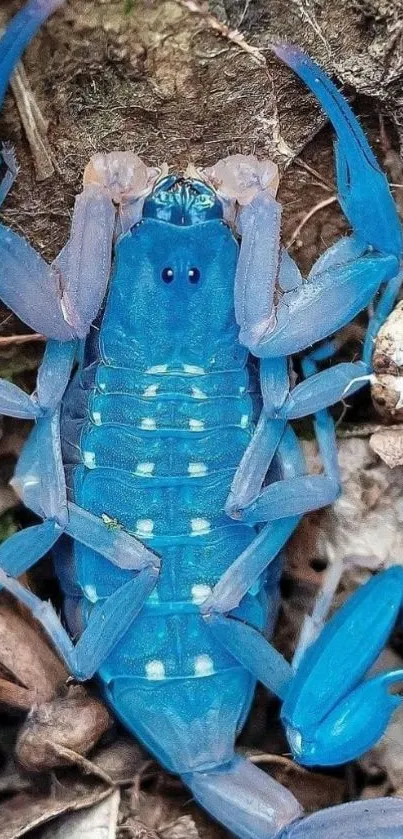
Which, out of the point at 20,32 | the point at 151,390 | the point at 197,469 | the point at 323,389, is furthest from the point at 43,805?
the point at 20,32

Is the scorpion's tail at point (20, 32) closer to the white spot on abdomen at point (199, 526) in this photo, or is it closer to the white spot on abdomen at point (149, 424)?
Answer: the white spot on abdomen at point (149, 424)

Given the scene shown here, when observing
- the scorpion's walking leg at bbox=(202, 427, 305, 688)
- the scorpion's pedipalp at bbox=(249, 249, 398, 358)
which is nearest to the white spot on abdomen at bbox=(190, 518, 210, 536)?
the scorpion's walking leg at bbox=(202, 427, 305, 688)

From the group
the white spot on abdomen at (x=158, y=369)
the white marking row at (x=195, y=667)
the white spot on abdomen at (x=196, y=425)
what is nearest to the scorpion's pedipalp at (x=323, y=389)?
the white spot on abdomen at (x=196, y=425)

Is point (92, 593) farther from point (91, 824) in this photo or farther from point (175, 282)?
point (175, 282)

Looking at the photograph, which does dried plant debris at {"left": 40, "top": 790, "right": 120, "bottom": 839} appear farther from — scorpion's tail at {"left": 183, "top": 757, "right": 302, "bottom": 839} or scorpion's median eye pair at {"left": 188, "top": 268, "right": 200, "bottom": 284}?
scorpion's median eye pair at {"left": 188, "top": 268, "right": 200, "bottom": 284}

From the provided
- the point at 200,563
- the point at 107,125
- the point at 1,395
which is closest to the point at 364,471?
the point at 200,563

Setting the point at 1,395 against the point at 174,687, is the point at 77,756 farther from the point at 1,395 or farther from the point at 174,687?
the point at 1,395

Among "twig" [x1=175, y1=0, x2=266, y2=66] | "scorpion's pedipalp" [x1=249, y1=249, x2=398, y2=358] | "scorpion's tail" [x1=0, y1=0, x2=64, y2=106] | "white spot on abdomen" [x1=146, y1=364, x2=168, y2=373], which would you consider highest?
"scorpion's tail" [x1=0, y1=0, x2=64, y2=106]
